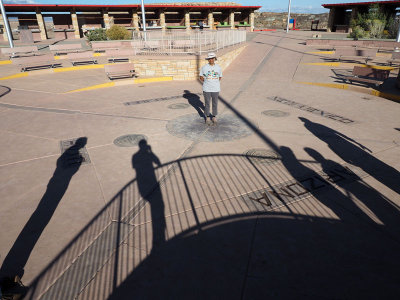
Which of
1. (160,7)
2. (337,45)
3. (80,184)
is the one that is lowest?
(80,184)

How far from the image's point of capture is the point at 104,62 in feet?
60.8

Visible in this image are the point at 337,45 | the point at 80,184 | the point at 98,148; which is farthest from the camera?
the point at 337,45

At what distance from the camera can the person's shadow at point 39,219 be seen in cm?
332

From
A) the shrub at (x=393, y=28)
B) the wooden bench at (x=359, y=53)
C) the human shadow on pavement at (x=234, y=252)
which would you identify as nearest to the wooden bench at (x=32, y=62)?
the human shadow on pavement at (x=234, y=252)

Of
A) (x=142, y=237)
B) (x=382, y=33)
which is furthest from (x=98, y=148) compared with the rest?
(x=382, y=33)

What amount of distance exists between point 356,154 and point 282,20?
2176 inches

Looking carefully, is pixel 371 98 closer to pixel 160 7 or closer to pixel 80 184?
pixel 80 184

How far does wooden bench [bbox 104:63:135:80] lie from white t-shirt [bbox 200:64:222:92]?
7.99 metres

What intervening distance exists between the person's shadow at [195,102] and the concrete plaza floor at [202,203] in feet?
0.50

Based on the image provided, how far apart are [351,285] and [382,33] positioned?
1197 inches

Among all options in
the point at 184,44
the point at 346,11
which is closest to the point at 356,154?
the point at 184,44

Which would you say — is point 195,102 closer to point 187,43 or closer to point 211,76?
point 211,76

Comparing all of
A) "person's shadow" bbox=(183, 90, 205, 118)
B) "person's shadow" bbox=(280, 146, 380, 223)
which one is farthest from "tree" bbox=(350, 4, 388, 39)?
"person's shadow" bbox=(280, 146, 380, 223)

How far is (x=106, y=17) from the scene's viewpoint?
34688 mm
